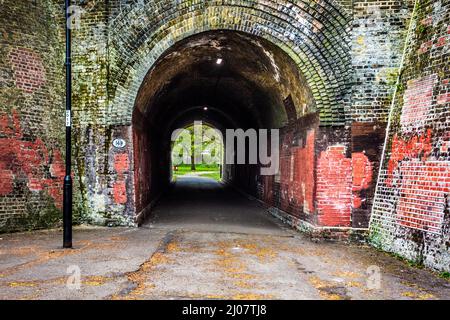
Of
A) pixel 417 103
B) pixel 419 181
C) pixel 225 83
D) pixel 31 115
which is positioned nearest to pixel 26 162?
pixel 31 115

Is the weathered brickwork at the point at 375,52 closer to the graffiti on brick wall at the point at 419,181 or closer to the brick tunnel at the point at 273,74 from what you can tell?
the brick tunnel at the point at 273,74

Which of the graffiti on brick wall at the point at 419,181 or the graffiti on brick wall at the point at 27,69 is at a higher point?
the graffiti on brick wall at the point at 27,69

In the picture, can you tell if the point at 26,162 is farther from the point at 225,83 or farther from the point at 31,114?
the point at 225,83

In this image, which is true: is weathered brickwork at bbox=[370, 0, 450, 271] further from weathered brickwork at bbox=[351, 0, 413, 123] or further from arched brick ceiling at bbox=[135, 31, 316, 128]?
arched brick ceiling at bbox=[135, 31, 316, 128]

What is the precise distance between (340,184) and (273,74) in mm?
4093

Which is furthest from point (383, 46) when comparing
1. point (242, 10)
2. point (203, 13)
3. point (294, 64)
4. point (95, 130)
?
point (95, 130)

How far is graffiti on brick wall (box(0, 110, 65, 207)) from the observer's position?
10.3 m

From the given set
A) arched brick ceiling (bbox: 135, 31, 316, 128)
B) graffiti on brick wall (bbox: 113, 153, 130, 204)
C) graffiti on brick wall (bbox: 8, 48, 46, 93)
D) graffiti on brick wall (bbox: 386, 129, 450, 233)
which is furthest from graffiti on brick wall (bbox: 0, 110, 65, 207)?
graffiti on brick wall (bbox: 386, 129, 450, 233)

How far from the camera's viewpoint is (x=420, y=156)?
8508 millimetres

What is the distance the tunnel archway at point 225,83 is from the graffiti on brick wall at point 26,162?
2145 mm

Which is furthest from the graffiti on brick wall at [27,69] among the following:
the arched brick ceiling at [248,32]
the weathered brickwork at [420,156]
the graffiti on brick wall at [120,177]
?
the weathered brickwork at [420,156]

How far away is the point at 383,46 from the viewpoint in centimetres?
1015

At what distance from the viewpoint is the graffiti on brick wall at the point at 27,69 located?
34.6 ft

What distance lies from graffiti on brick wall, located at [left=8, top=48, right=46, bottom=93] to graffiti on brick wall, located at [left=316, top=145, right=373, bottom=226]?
25.6ft
